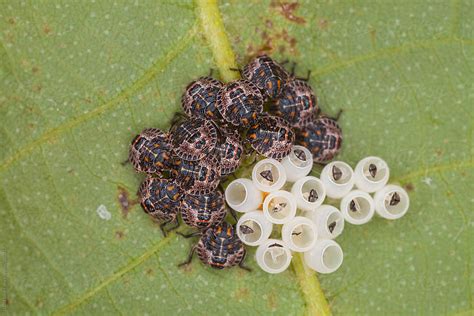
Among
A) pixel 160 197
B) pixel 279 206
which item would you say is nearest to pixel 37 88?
pixel 160 197

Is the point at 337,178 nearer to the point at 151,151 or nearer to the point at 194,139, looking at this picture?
the point at 194,139

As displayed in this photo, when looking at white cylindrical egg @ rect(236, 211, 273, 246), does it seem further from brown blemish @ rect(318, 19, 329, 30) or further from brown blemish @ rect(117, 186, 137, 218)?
brown blemish @ rect(318, 19, 329, 30)

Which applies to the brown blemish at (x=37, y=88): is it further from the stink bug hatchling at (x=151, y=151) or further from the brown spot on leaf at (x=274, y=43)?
the brown spot on leaf at (x=274, y=43)

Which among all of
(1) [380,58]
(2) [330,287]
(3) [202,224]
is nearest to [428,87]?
(1) [380,58]

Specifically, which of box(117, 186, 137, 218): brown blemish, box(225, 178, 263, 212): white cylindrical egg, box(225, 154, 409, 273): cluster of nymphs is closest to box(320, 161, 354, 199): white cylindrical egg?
box(225, 154, 409, 273): cluster of nymphs

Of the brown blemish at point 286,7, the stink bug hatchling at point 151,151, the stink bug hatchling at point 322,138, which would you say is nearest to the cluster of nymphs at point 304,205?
the stink bug hatchling at point 322,138

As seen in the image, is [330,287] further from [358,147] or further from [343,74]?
[343,74]
